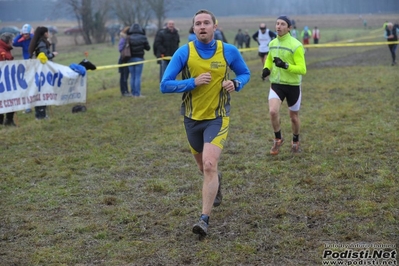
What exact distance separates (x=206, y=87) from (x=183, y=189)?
1.95 meters

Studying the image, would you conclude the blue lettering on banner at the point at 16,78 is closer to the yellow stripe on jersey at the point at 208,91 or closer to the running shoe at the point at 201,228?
the yellow stripe on jersey at the point at 208,91

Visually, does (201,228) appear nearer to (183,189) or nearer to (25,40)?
(183,189)

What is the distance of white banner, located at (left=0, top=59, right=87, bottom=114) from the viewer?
37.9 ft

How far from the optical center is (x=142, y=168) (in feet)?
27.5

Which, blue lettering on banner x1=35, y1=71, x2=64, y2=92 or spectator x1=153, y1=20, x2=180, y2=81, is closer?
blue lettering on banner x1=35, y1=71, x2=64, y2=92

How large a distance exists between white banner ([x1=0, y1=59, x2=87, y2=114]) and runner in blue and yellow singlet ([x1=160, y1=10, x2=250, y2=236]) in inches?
264

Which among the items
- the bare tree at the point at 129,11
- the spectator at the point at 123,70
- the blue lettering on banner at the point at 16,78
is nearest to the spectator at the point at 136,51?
the spectator at the point at 123,70

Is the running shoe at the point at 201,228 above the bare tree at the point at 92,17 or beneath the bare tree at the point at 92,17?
beneath

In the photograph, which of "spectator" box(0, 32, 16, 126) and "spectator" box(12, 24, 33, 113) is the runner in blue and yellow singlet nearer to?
"spectator" box(0, 32, 16, 126)

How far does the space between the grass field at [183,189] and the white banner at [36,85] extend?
472 millimetres

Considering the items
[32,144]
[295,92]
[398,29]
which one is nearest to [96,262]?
[295,92]

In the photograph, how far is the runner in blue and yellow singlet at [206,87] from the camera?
18.0 feet

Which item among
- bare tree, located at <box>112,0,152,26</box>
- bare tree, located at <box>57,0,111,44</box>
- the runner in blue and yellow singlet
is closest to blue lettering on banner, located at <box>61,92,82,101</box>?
the runner in blue and yellow singlet

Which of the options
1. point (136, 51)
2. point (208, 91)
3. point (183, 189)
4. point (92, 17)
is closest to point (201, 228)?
point (208, 91)
